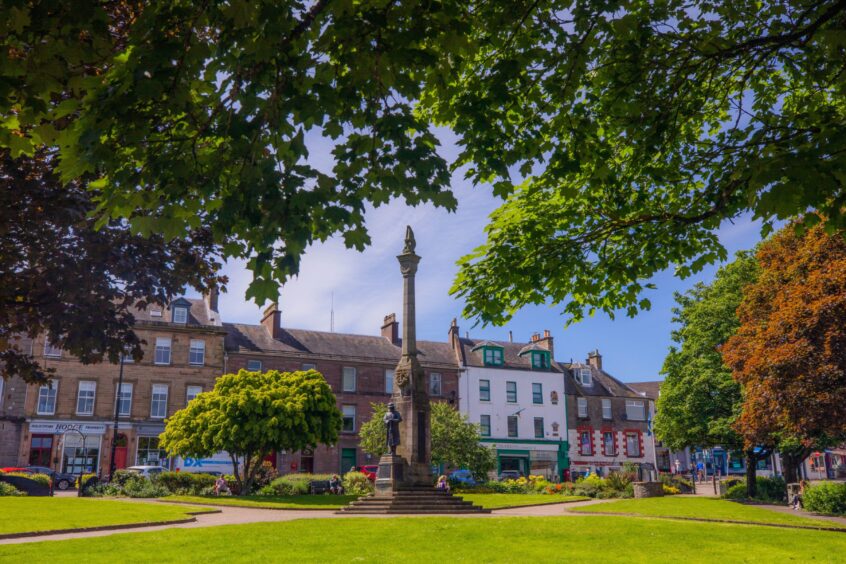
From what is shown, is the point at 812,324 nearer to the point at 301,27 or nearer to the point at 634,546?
the point at 634,546

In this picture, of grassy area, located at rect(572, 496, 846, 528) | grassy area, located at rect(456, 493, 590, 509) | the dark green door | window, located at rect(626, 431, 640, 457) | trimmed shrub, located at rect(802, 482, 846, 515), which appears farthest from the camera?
window, located at rect(626, 431, 640, 457)

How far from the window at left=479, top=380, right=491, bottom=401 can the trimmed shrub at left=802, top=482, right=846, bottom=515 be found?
3000 centimetres

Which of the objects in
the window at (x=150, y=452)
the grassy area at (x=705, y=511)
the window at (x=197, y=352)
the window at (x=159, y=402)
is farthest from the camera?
the window at (x=197, y=352)

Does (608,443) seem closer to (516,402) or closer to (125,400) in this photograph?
(516,402)

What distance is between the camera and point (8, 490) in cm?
2567

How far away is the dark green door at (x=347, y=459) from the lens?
45656 mm

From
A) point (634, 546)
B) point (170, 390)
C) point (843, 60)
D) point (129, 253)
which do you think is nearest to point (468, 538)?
point (634, 546)

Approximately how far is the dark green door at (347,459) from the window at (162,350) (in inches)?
504

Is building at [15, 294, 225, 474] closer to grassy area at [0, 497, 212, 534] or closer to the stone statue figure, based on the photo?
grassy area at [0, 497, 212, 534]

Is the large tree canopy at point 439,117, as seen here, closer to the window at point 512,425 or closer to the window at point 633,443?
the window at point 512,425

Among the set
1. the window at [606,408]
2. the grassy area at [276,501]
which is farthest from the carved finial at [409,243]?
the window at [606,408]

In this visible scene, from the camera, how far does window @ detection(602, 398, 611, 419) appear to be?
55.9 meters

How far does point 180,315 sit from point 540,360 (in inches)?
1090

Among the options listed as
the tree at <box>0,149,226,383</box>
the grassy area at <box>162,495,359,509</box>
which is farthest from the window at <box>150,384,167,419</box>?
the tree at <box>0,149,226,383</box>
